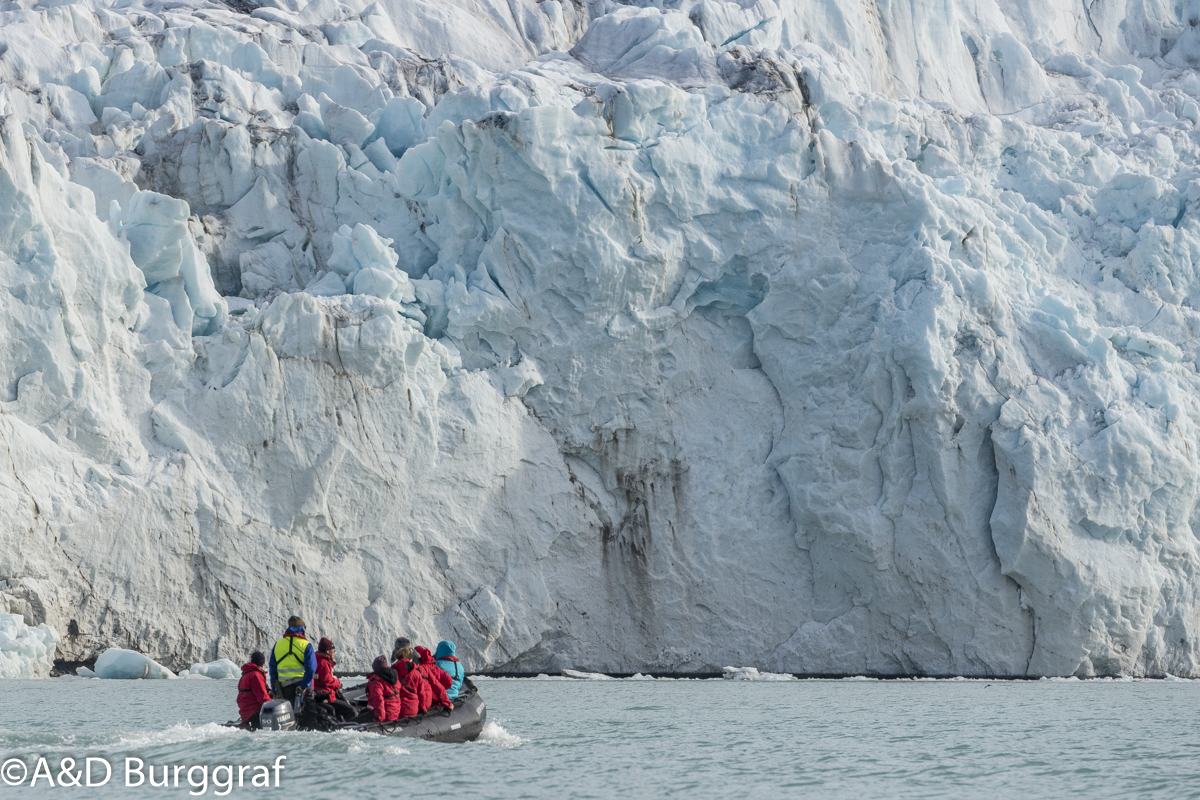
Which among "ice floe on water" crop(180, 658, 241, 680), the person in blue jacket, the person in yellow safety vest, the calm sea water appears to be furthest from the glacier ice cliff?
the person in yellow safety vest

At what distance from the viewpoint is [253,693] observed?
10961 millimetres

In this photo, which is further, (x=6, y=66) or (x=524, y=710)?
(x=6, y=66)

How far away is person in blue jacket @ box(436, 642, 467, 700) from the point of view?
1250cm

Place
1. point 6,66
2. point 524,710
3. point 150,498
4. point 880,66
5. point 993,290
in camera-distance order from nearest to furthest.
Answer: point 524,710
point 150,498
point 993,290
point 6,66
point 880,66

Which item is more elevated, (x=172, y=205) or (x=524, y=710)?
(x=172, y=205)

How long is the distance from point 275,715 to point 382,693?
920mm

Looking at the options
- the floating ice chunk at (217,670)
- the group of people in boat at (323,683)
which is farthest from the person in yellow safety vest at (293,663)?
the floating ice chunk at (217,670)

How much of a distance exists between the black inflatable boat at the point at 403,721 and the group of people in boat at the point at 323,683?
2.7 inches

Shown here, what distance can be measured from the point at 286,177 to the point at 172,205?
9.63 feet

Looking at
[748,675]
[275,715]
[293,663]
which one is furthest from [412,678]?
[748,675]

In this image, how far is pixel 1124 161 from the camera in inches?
1001

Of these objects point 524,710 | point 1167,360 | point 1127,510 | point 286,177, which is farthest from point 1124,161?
point 524,710

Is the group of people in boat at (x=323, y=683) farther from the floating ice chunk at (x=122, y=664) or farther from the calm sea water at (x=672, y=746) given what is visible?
the floating ice chunk at (x=122, y=664)

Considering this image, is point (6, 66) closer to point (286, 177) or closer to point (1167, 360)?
point (286, 177)
